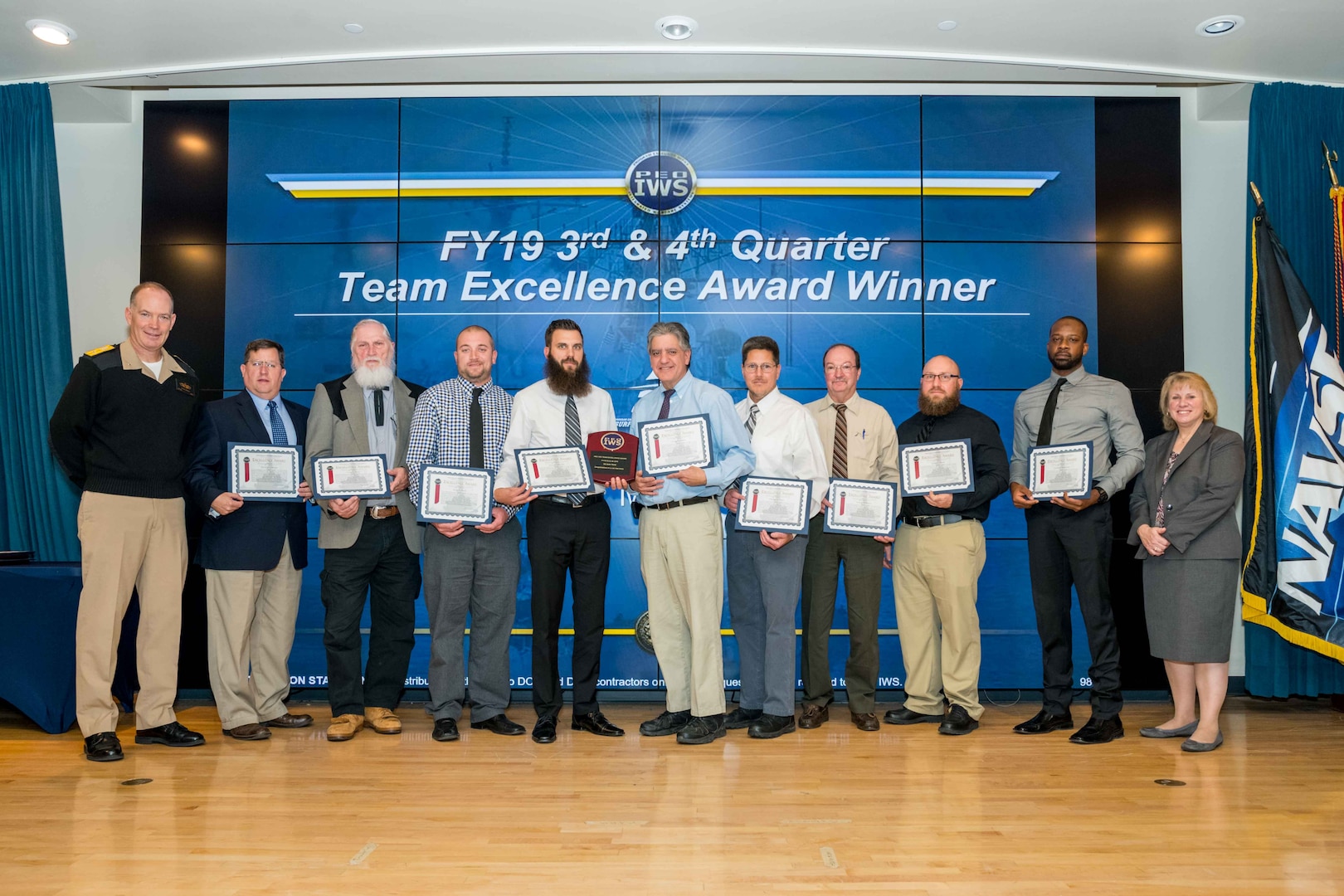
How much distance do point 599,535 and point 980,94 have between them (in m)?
3.56

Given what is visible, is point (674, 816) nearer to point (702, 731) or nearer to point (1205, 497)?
point (702, 731)

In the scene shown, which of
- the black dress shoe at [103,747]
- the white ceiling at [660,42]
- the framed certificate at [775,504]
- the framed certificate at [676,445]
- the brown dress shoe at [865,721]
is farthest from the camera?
the white ceiling at [660,42]

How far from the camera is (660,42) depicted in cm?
481

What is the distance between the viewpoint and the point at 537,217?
5355 mm

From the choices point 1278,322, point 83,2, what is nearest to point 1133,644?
point 1278,322

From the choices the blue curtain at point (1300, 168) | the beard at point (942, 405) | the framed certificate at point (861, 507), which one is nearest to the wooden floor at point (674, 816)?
the framed certificate at point (861, 507)

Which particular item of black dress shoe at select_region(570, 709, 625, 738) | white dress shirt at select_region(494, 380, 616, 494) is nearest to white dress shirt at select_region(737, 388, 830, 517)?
white dress shirt at select_region(494, 380, 616, 494)

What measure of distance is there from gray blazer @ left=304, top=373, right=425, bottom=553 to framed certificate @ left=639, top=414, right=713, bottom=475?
119 centimetres

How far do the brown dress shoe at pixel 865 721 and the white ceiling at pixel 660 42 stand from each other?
3483 millimetres

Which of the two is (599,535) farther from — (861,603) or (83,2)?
(83,2)

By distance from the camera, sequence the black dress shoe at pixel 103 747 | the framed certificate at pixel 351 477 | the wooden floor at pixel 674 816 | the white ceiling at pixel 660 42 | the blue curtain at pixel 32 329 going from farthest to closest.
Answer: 1. the blue curtain at pixel 32 329
2. the white ceiling at pixel 660 42
3. the framed certificate at pixel 351 477
4. the black dress shoe at pixel 103 747
5. the wooden floor at pixel 674 816

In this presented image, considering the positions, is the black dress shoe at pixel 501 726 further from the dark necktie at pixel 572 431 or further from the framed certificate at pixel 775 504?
the framed certificate at pixel 775 504

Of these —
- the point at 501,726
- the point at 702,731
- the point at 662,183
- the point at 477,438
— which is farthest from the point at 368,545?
the point at 662,183

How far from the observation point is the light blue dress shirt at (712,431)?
3.96m
